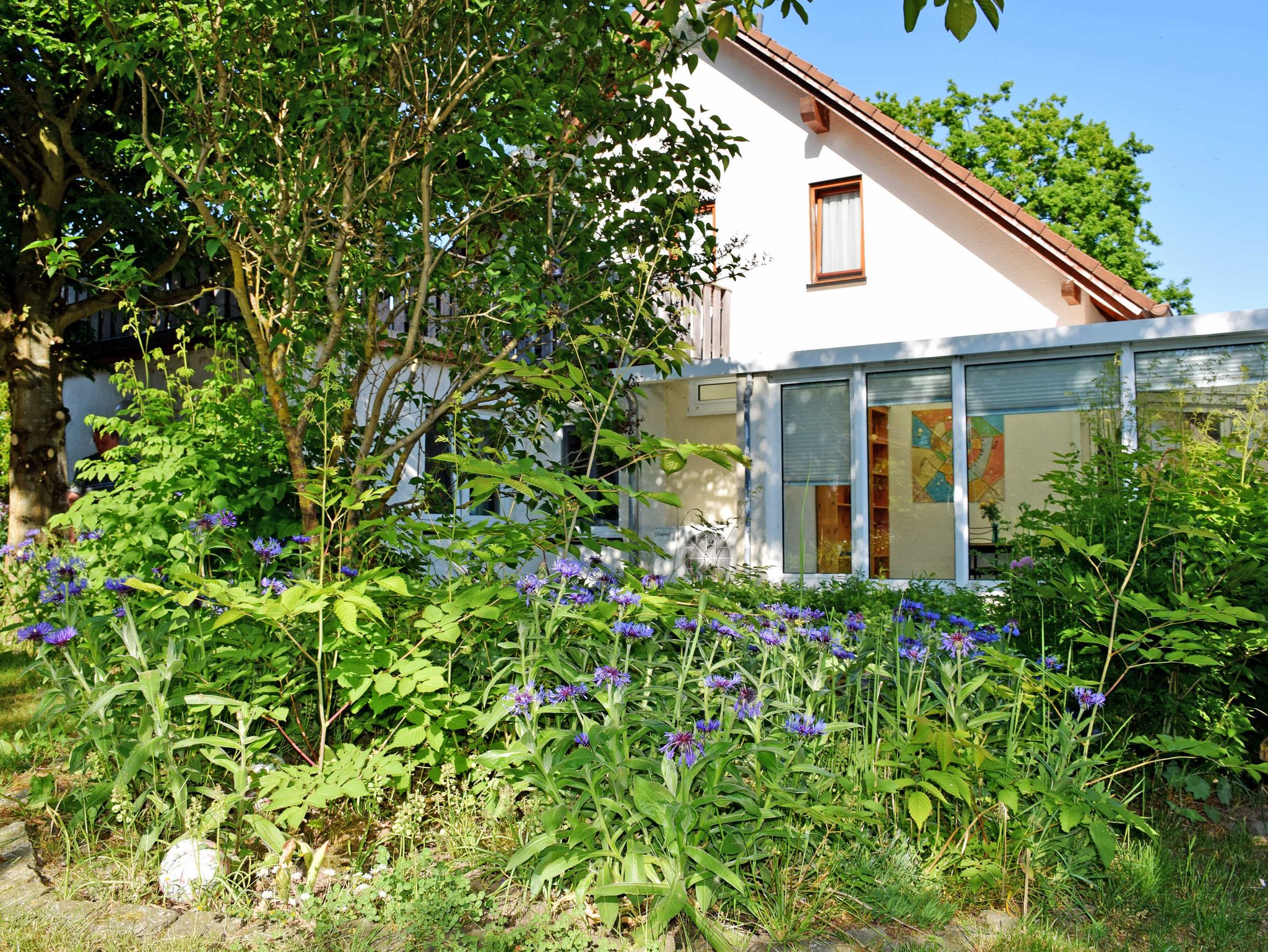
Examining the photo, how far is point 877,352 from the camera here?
29.3ft

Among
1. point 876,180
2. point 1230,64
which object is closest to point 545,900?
point 876,180

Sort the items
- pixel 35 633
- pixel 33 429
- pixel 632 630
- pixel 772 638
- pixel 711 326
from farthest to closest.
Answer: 1. pixel 711 326
2. pixel 33 429
3. pixel 35 633
4. pixel 772 638
5. pixel 632 630

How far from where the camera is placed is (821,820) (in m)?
2.52

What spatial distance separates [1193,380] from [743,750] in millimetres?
7358

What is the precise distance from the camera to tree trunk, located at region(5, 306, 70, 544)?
8.53m

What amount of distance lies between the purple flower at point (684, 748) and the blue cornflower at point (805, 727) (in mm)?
285

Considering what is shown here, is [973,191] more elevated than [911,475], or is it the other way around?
[973,191]

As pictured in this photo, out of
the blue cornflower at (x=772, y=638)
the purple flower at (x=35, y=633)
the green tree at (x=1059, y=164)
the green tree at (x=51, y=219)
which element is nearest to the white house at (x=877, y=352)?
the blue cornflower at (x=772, y=638)

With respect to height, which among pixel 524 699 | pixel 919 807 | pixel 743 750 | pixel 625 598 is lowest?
pixel 919 807

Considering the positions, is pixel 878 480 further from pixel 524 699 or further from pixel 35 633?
pixel 35 633

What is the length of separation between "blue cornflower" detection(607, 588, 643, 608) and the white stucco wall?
27.2 feet

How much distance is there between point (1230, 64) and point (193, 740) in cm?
3189

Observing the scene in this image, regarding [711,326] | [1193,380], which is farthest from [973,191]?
[1193,380]

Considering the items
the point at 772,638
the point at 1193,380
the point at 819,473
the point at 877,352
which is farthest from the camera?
the point at 819,473
